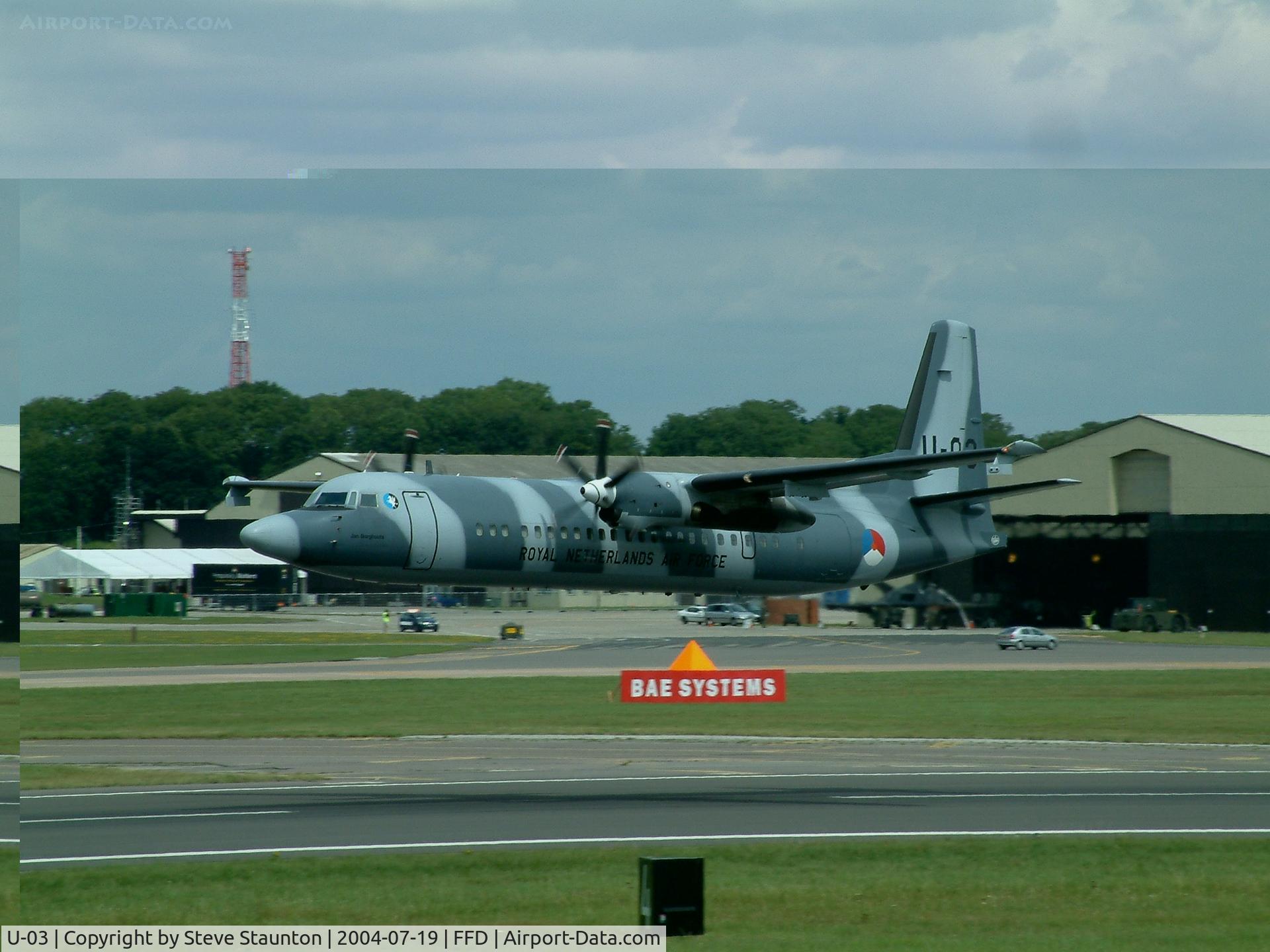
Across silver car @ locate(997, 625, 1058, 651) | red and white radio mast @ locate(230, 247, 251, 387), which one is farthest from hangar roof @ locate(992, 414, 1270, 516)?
red and white radio mast @ locate(230, 247, 251, 387)

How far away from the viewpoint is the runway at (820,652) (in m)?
28.9

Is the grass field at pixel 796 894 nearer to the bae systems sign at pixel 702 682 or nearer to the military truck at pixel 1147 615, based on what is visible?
the bae systems sign at pixel 702 682

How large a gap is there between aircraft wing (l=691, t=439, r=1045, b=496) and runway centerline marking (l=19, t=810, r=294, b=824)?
9649mm

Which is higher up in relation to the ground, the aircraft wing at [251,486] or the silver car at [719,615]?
the aircraft wing at [251,486]

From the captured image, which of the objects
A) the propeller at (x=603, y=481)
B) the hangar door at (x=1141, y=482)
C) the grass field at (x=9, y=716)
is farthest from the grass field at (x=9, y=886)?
the hangar door at (x=1141, y=482)

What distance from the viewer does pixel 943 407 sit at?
25.8m

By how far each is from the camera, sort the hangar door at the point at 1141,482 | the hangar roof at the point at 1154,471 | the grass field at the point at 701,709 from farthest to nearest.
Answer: the grass field at the point at 701,709, the hangar door at the point at 1141,482, the hangar roof at the point at 1154,471

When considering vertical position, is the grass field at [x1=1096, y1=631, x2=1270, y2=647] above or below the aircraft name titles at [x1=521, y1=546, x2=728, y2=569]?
below

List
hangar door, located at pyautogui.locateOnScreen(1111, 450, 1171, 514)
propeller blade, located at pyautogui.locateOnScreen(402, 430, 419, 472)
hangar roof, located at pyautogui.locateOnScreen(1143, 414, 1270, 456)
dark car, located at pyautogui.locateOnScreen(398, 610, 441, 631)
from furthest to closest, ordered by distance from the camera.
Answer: dark car, located at pyautogui.locateOnScreen(398, 610, 441, 631) < hangar door, located at pyautogui.locateOnScreen(1111, 450, 1171, 514) < propeller blade, located at pyautogui.locateOnScreen(402, 430, 419, 472) < hangar roof, located at pyautogui.locateOnScreen(1143, 414, 1270, 456)

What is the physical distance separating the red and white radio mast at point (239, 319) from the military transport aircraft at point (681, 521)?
5.99 m

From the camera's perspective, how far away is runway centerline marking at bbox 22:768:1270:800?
87.9ft

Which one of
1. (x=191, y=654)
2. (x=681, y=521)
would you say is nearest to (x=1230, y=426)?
(x=681, y=521)

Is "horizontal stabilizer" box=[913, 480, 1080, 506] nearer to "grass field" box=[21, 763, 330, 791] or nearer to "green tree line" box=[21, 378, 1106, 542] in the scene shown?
"green tree line" box=[21, 378, 1106, 542]

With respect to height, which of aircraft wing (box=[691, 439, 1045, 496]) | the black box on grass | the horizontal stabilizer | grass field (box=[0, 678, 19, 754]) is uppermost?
aircraft wing (box=[691, 439, 1045, 496])
